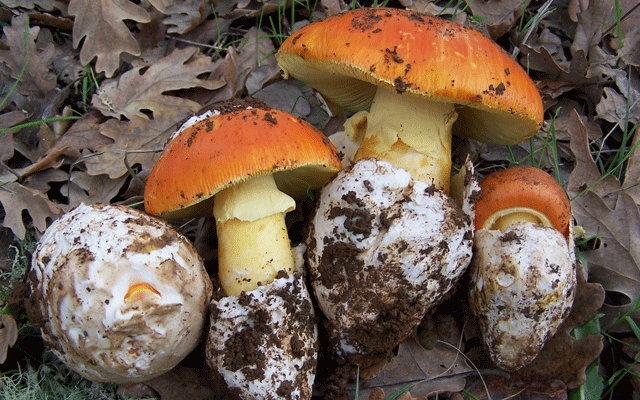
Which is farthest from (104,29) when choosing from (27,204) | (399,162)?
(399,162)

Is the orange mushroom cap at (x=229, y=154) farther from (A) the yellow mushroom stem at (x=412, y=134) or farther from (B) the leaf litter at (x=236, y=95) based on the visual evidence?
(B) the leaf litter at (x=236, y=95)

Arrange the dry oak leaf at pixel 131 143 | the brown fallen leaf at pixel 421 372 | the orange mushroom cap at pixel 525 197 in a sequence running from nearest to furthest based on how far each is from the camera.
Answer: the orange mushroom cap at pixel 525 197, the brown fallen leaf at pixel 421 372, the dry oak leaf at pixel 131 143

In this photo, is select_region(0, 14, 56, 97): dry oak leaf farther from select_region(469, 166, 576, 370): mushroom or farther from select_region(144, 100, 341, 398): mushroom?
select_region(469, 166, 576, 370): mushroom

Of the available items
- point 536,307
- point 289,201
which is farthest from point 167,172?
point 536,307

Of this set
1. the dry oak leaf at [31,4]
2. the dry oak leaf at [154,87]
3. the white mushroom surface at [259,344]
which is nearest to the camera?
the white mushroom surface at [259,344]

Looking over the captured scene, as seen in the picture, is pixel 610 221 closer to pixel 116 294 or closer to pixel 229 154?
pixel 229 154

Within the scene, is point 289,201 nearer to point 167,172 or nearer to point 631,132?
point 167,172

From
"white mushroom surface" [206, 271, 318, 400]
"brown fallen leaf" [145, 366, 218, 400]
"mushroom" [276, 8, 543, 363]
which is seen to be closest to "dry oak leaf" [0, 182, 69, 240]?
"brown fallen leaf" [145, 366, 218, 400]

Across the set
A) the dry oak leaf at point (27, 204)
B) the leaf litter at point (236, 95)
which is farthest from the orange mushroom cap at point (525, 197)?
the dry oak leaf at point (27, 204)
